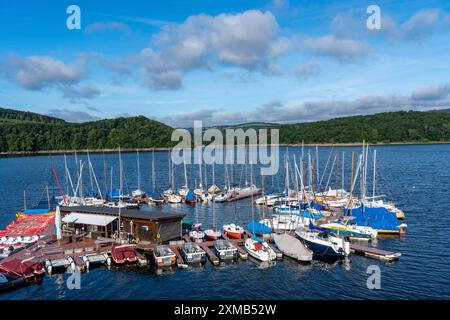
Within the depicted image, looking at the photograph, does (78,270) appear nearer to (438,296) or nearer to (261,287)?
(261,287)

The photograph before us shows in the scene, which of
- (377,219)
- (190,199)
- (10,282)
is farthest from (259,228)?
(190,199)

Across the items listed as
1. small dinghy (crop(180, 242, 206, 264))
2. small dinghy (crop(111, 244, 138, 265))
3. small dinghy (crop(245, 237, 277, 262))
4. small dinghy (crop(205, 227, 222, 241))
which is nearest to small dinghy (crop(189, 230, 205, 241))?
small dinghy (crop(205, 227, 222, 241))

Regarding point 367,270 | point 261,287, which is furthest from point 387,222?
point 261,287

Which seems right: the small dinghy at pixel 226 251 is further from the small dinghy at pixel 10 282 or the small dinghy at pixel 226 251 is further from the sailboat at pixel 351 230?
the small dinghy at pixel 10 282

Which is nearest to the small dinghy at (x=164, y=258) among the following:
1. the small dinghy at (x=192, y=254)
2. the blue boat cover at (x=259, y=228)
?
the small dinghy at (x=192, y=254)

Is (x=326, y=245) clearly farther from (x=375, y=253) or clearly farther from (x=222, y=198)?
(x=222, y=198)
